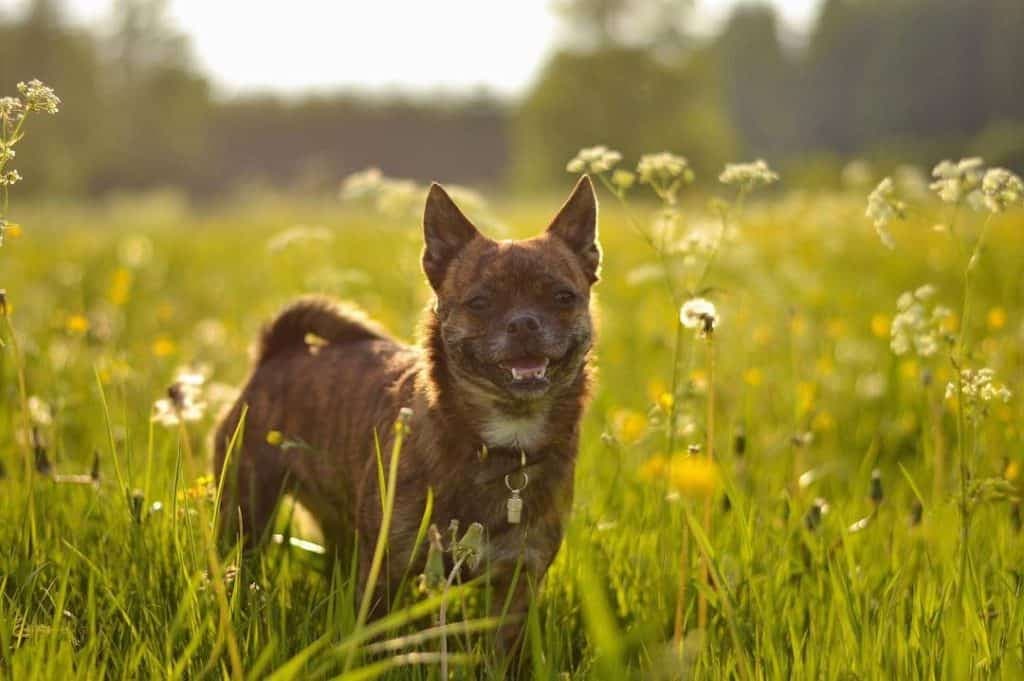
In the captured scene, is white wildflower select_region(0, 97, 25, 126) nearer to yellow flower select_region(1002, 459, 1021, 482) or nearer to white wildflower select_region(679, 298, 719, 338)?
white wildflower select_region(679, 298, 719, 338)

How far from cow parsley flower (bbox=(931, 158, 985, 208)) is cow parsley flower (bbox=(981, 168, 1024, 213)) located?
0.05 m

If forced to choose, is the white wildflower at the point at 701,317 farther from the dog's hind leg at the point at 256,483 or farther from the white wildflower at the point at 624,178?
the dog's hind leg at the point at 256,483

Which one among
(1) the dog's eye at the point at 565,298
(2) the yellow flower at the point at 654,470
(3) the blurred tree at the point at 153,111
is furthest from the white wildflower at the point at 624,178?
(3) the blurred tree at the point at 153,111

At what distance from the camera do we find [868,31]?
246 ft

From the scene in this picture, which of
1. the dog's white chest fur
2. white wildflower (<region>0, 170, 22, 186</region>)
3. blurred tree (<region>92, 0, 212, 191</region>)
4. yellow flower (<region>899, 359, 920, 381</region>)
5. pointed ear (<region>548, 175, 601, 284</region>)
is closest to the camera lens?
white wildflower (<region>0, 170, 22, 186</region>)

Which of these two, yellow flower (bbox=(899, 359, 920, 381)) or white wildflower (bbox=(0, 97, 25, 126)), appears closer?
white wildflower (bbox=(0, 97, 25, 126))

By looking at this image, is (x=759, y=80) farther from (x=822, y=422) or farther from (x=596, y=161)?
(x=596, y=161)

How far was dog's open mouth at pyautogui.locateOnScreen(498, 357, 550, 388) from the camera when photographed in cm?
338

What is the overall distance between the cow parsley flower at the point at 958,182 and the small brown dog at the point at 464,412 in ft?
4.04

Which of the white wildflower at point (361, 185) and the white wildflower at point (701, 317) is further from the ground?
the white wildflower at point (361, 185)

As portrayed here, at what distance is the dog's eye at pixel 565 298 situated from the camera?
144 inches

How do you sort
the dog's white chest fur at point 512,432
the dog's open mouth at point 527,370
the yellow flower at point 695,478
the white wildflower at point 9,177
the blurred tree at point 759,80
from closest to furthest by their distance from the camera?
1. the yellow flower at point 695,478
2. the white wildflower at point 9,177
3. the dog's open mouth at point 527,370
4. the dog's white chest fur at point 512,432
5. the blurred tree at point 759,80

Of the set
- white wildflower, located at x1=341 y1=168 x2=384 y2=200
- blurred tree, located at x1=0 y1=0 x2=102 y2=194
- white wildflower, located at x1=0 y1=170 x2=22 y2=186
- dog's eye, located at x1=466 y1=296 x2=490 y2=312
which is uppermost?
blurred tree, located at x1=0 y1=0 x2=102 y2=194

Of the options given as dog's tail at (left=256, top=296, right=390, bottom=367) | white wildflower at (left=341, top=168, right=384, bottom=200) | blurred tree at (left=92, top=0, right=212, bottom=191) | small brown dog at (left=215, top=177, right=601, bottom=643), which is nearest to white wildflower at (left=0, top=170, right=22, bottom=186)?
small brown dog at (left=215, top=177, right=601, bottom=643)
